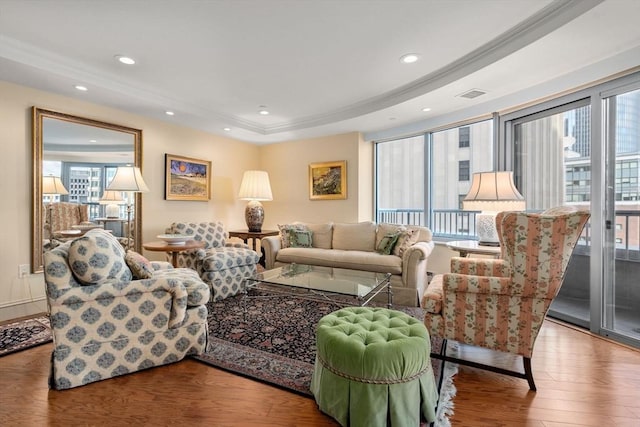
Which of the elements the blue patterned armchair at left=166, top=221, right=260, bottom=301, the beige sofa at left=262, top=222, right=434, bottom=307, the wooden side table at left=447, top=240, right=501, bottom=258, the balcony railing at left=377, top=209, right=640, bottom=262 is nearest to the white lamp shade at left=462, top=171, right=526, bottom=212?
the wooden side table at left=447, top=240, right=501, bottom=258

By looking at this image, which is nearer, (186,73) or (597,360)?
(597,360)

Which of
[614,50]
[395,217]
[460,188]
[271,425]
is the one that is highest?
[614,50]

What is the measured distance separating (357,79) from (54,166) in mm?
3440

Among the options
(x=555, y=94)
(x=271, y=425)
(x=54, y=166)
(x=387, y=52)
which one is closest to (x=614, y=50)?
(x=555, y=94)

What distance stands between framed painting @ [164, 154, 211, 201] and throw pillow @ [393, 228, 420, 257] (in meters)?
3.12

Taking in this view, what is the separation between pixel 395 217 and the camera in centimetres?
535

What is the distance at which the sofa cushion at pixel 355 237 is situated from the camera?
4.46m

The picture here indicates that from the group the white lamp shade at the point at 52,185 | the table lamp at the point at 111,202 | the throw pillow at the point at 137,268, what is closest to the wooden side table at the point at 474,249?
the throw pillow at the point at 137,268

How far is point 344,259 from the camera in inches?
158

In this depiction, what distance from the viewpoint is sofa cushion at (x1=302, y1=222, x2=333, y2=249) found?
15.7ft

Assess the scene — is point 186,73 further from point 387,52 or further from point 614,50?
point 614,50

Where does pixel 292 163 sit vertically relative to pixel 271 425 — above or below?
above

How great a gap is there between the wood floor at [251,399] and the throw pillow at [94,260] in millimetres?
658

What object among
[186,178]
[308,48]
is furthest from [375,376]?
[186,178]
